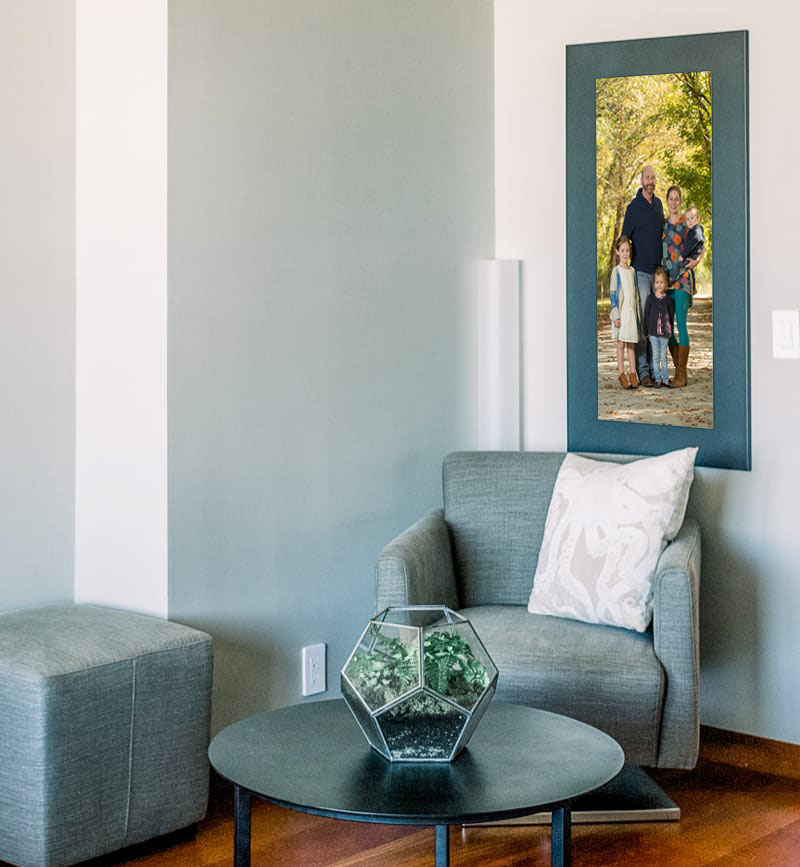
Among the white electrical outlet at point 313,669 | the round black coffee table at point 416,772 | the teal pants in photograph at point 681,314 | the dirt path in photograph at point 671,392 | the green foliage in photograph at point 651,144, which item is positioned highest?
the green foliage in photograph at point 651,144

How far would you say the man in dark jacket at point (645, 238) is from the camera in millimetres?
3400

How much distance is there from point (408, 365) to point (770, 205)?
1054 millimetres

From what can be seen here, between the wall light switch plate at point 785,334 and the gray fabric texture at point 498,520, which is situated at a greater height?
the wall light switch plate at point 785,334

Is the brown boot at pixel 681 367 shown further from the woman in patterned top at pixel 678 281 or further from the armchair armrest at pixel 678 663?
the armchair armrest at pixel 678 663

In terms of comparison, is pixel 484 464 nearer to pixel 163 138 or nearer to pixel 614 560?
pixel 614 560

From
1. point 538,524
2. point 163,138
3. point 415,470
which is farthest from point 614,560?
point 163,138

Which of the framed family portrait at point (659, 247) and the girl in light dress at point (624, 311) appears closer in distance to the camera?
the framed family portrait at point (659, 247)

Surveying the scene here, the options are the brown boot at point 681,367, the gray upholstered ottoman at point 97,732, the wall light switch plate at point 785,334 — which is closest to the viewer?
the gray upholstered ottoman at point 97,732

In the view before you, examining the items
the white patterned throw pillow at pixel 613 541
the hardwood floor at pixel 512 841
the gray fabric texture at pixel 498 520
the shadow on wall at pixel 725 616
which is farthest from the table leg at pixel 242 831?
the shadow on wall at pixel 725 616

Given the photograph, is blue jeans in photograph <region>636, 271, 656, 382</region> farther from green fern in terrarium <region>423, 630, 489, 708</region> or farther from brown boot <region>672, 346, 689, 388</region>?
green fern in terrarium <region>423, 630, 489, 708</region>

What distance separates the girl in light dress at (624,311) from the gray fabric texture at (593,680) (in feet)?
3.02

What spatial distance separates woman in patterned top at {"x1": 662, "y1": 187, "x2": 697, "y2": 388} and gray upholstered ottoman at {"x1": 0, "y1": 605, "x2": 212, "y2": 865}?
153 centimetres

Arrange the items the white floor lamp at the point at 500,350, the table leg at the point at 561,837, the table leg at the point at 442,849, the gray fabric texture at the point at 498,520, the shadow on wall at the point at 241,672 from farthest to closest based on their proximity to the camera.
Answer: the white floor lamp at the point at 500,350 → the gray fabric texture at the point at 498,520 → the shadow on wall at the point at 241,672 → the table leg at the point at 442,849 → the table leg at the point at 561,837

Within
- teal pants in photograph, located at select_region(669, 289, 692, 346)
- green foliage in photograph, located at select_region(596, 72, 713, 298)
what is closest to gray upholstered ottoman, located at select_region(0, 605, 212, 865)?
teal pants in photograph, located at select_region(669, 289, 692, 346)
